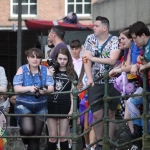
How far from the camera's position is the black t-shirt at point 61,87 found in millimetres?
10711

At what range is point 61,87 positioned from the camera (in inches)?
426

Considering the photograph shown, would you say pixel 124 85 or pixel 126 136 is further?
pixel 126 136

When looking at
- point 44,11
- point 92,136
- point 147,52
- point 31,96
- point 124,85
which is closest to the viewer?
point 147,52

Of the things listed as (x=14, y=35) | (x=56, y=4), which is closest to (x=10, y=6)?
(x=56, y=4)

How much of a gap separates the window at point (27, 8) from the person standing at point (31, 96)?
85.5ft

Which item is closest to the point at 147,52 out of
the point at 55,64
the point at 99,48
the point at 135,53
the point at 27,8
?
the point at 135,53

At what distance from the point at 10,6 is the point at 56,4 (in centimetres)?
235

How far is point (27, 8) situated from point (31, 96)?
87.4ft

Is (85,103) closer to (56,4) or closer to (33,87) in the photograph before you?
(33,87)

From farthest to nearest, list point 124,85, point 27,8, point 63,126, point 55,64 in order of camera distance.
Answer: point 27,8 → point 55,64 → point 63,126 → point 124,85

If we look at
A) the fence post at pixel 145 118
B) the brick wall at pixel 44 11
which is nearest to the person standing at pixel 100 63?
the fence post at pixel 145 118

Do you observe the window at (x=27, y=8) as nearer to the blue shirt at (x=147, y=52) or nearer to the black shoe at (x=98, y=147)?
the black shoe at (x=98, y=147)

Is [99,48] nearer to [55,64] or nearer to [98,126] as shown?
[55,64]

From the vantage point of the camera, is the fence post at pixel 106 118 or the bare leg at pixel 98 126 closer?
the fence post at pixel 106 118
